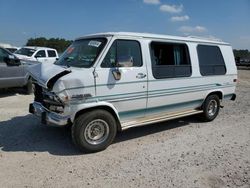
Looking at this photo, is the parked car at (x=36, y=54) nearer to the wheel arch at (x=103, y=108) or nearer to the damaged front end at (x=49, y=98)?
the damaged front end at (x=49, y=98)

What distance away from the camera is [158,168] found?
4746 mm

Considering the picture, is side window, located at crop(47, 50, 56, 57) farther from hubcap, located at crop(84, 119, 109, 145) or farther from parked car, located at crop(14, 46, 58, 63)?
hubcap, located at crop(84, 119, 109, 145)

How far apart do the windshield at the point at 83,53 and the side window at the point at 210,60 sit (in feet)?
9.50

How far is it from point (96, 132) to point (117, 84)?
0.99 m

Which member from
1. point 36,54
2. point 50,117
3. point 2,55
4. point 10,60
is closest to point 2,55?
point 2,55

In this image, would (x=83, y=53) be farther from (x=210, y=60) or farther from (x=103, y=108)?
(x=210, y=60)

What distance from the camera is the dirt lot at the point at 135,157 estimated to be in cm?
433

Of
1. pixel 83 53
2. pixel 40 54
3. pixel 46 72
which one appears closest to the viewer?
pixel 46 72

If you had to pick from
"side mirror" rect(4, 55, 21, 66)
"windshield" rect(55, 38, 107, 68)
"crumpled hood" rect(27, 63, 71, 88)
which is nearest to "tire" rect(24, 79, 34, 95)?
"side mirror" rect(4, 55, 21, 66)

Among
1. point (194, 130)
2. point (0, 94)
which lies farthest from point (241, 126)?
point (0, 94)

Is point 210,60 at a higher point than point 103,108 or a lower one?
higher

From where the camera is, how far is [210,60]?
7500 mm

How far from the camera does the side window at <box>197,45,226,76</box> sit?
727 centimetres

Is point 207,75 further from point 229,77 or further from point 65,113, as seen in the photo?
point 65,113
